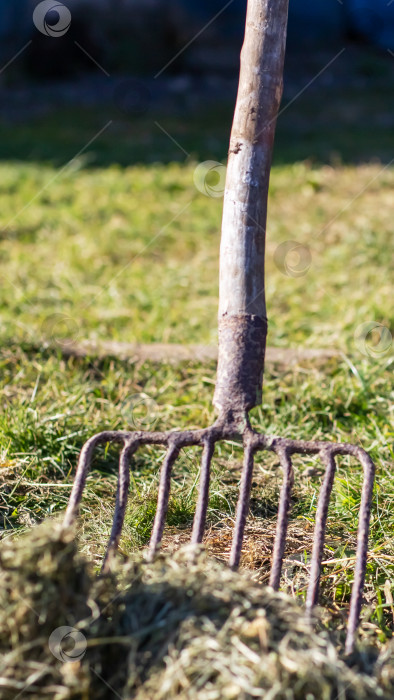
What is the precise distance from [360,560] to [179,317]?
82.2 inches

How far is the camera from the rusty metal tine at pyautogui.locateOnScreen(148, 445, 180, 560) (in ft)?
5.78

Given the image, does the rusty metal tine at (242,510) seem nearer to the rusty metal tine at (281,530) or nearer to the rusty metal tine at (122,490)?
the rusty metal tine at (281,530)

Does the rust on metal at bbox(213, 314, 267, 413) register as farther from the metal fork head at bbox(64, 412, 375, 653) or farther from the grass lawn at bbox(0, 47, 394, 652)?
the grass lawn at bbox(0, 47, 394, 652)

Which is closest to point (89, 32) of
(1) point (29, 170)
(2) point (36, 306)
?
(1) point (29, 170)

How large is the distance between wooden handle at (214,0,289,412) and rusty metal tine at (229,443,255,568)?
184mm

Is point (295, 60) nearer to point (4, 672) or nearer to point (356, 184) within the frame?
point (356, 184)

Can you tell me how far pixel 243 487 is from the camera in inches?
71.2

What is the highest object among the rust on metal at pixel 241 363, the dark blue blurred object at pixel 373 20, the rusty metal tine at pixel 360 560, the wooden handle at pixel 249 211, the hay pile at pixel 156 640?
the dark blue blurred object at pixel 373 20

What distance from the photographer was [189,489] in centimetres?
230

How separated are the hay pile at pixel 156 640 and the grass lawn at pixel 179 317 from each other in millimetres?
458

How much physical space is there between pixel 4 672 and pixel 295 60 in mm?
9920

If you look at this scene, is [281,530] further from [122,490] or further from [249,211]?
[249,211]

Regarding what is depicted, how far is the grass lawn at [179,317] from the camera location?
225cm

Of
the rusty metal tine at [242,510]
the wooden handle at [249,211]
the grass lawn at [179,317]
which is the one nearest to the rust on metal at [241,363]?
the wooden handle at [249,211]
